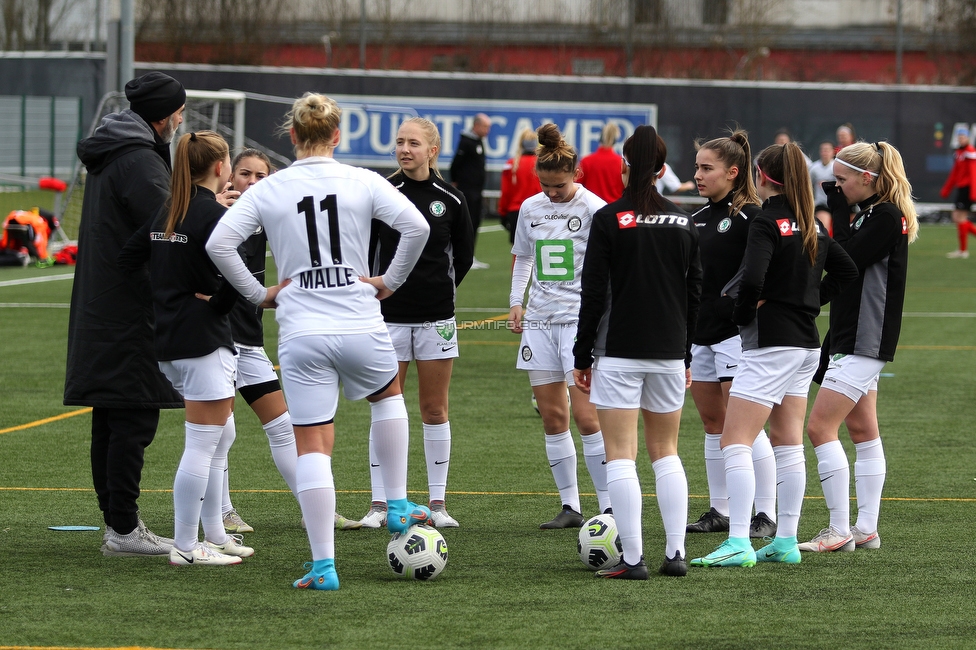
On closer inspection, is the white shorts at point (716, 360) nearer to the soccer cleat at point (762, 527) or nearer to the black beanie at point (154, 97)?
the soccer cleat at point (762, 527)

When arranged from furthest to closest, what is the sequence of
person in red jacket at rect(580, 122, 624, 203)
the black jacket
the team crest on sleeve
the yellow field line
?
1. person in red jacket at rect(580, 122, 624, 203)
2. the yellow field line
3. the team crest on sleeve
4. the black jacket

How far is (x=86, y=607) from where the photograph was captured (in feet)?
16.0

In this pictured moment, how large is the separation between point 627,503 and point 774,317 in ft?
3.43

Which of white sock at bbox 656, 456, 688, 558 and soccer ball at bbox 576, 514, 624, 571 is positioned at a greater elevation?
white sock at bbox 656, 456, 688, 558

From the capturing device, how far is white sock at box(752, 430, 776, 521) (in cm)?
591

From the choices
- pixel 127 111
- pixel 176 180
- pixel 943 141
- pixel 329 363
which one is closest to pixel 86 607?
pixel 329 363

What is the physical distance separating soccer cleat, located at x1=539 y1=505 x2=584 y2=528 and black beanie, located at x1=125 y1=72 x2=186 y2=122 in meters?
2.64

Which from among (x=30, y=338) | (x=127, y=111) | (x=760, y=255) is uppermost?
(x=127, y=111)

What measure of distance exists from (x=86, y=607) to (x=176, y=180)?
1.70m

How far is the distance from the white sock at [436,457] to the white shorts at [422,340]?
14.5 inches

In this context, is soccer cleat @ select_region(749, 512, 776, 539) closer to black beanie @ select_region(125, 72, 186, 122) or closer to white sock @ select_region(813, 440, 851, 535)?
white sock @ select_region(813, 440, 851, 535)

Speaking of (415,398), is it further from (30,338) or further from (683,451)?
(30,338)

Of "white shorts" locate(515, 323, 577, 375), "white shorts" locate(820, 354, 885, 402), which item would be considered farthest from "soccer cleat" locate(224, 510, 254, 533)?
"white shorts" locate(820, 354, 885, 402)

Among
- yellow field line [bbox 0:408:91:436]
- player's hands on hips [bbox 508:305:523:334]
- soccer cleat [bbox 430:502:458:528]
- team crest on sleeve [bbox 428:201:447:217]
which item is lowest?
yellow field line [bbox 0:408:91:436]
